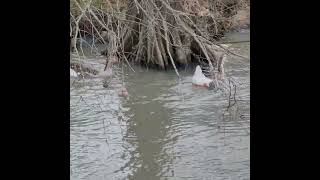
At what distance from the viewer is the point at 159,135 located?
717cm

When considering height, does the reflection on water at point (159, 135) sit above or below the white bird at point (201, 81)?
below

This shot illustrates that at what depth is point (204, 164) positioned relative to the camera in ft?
19.7

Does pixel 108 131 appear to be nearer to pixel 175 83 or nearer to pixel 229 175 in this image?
pixel 229 175

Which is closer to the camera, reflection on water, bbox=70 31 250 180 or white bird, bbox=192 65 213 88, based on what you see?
reflection on water, bbox=70 31 250 180

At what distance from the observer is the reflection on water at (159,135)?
5.94m

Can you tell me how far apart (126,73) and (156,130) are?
3.85m

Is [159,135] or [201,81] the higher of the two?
[201,81]

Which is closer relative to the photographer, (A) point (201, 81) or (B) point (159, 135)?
(B) point (159, 135)

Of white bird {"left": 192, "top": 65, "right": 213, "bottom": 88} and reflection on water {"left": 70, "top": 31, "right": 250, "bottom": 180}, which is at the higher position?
white bird {"left": 192, "top": 65, "right": 213, "bottom": 88}

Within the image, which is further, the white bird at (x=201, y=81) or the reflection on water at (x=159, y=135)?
the white bird at (x=201, y=81)

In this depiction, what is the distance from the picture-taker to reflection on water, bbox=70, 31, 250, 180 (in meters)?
5.94
